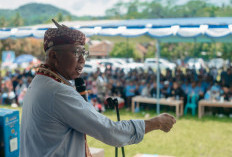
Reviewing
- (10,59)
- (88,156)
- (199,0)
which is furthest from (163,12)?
(88,156)

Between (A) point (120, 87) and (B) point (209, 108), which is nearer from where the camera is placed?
(B) point (209, 108)

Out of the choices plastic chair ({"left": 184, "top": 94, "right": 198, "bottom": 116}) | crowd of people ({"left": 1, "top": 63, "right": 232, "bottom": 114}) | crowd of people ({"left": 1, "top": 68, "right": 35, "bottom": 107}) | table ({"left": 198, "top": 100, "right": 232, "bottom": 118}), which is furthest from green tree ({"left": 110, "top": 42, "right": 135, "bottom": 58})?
table ({"left": 198, "top": 100, "right": 232, "bottom": 118})

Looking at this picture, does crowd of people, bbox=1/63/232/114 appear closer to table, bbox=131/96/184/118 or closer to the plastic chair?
the plastic chair

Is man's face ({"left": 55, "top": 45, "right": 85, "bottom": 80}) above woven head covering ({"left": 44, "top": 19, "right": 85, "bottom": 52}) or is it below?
below

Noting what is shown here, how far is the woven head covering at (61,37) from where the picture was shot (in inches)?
61.4

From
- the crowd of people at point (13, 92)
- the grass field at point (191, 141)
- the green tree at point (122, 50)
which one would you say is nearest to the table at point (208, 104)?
the grass field at point (191, 141)

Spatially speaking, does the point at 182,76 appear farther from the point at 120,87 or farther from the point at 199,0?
the point at 199,0

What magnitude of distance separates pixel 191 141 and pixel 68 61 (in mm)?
5922

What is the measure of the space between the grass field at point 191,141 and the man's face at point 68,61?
357cm

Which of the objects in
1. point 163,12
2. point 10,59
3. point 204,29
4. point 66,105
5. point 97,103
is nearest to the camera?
point 66,105

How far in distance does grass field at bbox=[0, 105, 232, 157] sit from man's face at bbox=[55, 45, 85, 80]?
11.7 feet

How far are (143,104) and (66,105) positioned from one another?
936 cm

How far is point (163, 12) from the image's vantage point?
80000 millimetres

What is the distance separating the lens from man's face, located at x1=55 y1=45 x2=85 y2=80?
1566 millimetres
